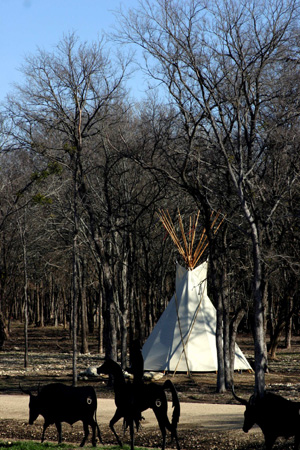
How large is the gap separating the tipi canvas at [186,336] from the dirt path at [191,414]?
6.95 meters

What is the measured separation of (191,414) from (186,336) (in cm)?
973

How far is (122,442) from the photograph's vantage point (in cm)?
1082

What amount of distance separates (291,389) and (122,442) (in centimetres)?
810

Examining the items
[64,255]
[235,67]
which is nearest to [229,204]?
[235,67]

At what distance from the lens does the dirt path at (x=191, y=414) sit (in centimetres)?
1195

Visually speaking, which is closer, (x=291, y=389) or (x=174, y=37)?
(x=174, y=37)

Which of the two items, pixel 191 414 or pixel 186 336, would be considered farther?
pixel 186 336

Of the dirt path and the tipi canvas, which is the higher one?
the tipi canvas

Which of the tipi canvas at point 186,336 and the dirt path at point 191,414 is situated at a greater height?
the tipi canvas at point 186,336

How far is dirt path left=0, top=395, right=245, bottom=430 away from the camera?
471 inches

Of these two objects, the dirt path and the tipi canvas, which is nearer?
the dirt path

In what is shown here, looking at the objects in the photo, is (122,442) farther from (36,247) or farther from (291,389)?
(36,247)

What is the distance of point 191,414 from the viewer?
42.9 feet

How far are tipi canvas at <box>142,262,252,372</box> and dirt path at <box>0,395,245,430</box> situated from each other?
22.8 feet
